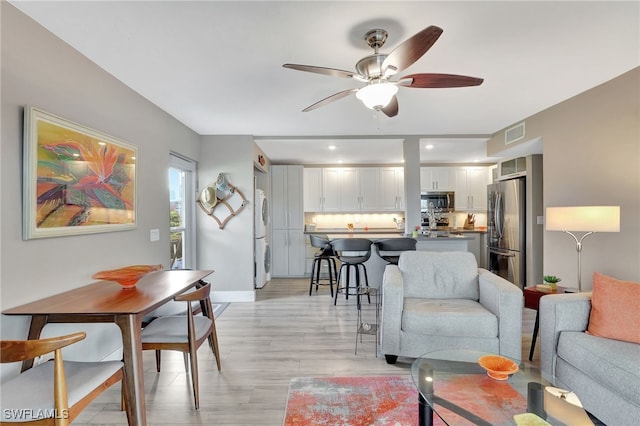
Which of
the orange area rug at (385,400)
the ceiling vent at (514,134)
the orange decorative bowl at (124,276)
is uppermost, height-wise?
the ceiling vent at (514,134)

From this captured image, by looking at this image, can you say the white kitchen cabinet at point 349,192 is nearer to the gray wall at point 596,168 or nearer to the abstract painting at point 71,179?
the gray wall at point 596,168

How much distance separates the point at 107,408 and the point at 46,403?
0.89 m

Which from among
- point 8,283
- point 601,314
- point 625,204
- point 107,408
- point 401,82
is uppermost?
point 401,82

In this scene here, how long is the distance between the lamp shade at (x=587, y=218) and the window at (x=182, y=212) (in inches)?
163

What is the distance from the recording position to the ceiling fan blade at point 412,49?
1.42 m

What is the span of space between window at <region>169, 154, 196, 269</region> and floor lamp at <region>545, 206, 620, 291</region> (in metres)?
4.15

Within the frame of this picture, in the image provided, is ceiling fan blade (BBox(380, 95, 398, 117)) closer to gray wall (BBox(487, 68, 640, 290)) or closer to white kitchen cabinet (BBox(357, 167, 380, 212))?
gray wall (BBox(487, 68, 640, 290))

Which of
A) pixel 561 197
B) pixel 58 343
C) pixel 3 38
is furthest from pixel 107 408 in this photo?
pixel 561 197

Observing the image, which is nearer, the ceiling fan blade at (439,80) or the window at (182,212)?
the ceiling fan blade at (439,80)

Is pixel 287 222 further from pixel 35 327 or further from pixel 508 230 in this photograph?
pixel 35 327

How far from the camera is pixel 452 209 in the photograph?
641 cm

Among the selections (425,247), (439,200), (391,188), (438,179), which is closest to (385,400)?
(425,247)

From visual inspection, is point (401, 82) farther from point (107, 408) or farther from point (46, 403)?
point (107, 408)

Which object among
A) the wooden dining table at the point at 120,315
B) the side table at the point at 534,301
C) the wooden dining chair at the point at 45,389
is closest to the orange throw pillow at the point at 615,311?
the side table at the point at 534,301
